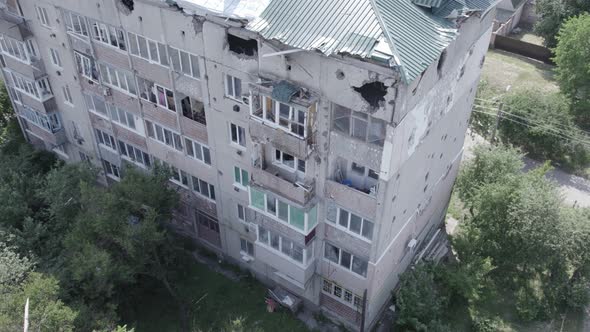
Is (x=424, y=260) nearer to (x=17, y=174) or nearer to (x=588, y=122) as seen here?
(x=17, y=174)

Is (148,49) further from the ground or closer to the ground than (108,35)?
closer to the ground

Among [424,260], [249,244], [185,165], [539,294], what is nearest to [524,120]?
[539,294]

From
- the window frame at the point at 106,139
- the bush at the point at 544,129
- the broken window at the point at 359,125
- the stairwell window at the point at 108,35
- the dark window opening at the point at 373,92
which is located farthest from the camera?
the bush at the point at 544,129

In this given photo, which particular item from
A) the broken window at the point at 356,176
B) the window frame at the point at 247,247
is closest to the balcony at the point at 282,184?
the broken window at the point at 356,176

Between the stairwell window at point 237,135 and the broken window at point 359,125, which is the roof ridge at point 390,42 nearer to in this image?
the broken window at point 359,125

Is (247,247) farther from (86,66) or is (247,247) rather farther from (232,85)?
(86,66)

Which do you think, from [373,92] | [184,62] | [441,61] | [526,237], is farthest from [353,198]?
[526,237]

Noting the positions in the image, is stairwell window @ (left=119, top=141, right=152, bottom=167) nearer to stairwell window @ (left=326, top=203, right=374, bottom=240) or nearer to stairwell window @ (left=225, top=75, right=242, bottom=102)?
stairwell window @ (left=225, top=75, right=242, bottom=102)
